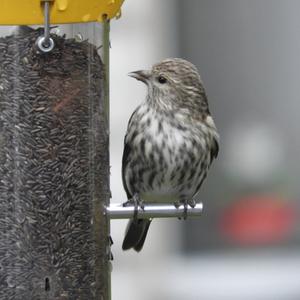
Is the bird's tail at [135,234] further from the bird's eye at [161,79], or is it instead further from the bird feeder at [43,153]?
the bird feeder at [43,153]

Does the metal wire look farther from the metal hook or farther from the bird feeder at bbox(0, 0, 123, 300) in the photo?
the metal hook

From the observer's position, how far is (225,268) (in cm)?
1012

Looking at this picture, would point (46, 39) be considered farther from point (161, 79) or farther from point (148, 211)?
point (161, 79)

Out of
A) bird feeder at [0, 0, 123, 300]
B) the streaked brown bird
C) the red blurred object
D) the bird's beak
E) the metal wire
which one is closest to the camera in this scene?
bird feeder at [0, 0, 123, 300]

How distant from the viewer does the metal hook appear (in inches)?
181

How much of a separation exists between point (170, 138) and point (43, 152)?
3.82 ft

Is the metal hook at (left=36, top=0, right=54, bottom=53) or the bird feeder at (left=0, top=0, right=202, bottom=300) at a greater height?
the metal hook at (left=36, top=0, right=54, bottom=53)

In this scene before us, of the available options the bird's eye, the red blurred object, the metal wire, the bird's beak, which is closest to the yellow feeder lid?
the metal wire

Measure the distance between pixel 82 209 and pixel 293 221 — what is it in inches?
207

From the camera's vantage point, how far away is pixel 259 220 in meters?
9.90

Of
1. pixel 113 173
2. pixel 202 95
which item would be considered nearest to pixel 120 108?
pixel 113 173

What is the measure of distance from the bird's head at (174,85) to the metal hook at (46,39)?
3.35ft

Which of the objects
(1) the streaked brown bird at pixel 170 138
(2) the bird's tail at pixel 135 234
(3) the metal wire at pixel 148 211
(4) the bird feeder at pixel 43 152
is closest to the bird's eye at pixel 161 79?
(1) the streaked brown bird at pixel 170 138

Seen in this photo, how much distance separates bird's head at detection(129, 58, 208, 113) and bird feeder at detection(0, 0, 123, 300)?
0.92 metres
